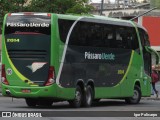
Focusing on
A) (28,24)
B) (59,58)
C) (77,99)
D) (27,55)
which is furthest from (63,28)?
(77,99)

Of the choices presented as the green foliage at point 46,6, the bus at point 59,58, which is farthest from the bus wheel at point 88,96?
the green foliage at point 46,6

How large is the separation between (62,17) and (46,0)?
66.5 ft

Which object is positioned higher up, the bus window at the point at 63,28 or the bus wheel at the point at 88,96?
the bus window at the point at 63,28

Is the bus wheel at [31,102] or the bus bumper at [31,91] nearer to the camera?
the bus bumper at [31,91]

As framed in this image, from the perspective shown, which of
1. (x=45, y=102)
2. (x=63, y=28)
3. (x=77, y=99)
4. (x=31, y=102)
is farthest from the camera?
(x=45, y=102)

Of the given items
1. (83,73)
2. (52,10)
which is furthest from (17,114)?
(52,10)

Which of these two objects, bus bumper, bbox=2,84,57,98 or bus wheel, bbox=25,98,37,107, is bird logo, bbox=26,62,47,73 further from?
bus wheel, bbox=25,98,37,107

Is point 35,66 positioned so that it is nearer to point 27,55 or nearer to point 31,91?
point 27,55

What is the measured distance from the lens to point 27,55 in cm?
2494

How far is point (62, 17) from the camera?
2533cm

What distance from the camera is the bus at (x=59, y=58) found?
2480 centimetres

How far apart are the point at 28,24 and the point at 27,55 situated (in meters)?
1.22

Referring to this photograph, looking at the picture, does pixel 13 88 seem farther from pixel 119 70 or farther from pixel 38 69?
pixel 119 70

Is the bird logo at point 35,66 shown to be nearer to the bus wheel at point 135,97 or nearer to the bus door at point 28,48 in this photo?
the bus door at point 28,48
